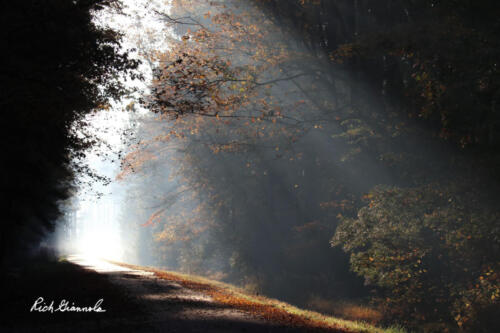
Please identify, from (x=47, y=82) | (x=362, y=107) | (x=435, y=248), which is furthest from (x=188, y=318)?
(x=362, y=107)

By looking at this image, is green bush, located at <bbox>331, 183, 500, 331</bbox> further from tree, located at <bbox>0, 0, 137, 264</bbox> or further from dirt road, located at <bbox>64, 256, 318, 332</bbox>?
tree, located at <bbox>0, 0, 137, 264</bbox>

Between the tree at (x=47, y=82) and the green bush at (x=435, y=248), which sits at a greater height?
the tree at (x=47, y=82)

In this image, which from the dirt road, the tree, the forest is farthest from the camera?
the forest

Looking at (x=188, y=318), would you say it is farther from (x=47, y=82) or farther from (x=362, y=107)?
(x=362, y=107)

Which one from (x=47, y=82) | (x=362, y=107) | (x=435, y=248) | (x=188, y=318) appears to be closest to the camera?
(x=188, y=318)

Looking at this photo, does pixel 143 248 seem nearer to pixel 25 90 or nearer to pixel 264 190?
pixel 264 190

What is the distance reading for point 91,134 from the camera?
11156mm

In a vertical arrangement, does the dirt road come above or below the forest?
below

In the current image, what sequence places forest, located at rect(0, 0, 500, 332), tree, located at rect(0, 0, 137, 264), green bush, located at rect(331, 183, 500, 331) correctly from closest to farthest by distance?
tree, located at rect(0, 0, 137, 264) → forest, located at rect(0, 0, 500, 332) → green bush, located at rect(331, 183, 500, 331)

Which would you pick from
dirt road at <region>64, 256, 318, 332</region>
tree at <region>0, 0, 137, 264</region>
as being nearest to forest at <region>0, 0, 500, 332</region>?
tree at <region>0, 0, 137, 264</region>

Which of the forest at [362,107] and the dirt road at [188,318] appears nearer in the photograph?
the dirt road at [188,318]

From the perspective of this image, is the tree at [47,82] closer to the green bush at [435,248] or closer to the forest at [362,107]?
the forest at [362,107]

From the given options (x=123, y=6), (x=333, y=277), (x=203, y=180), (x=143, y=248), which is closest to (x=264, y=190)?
(x=203, y=180)

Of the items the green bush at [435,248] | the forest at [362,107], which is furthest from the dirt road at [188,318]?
the green bush at [435,248]
